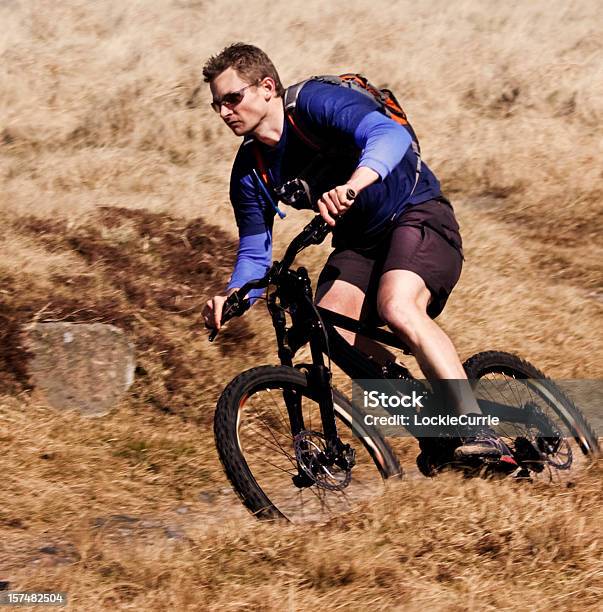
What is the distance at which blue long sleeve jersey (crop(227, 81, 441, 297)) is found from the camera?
4.76m

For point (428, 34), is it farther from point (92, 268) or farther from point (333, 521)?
point (333, 521)

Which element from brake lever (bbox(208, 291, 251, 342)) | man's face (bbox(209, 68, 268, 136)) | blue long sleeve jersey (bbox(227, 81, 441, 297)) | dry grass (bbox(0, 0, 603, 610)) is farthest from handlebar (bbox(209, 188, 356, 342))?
dry grass (bbox(0, 0, 603, 610))

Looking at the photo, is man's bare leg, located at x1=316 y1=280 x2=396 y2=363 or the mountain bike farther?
man's bare leg, located at x1=316 y1=280 x2=396 y2=363

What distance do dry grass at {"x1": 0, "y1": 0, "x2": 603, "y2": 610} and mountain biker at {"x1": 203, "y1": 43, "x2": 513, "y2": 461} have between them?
811 millimetres

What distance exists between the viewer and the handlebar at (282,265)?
4723 millimetres

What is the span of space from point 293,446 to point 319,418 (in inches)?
7.4

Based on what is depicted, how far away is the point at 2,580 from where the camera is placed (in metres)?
4.58

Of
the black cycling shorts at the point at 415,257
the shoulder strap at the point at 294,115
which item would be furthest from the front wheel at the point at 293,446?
the shoulder strap at the point at 294,115

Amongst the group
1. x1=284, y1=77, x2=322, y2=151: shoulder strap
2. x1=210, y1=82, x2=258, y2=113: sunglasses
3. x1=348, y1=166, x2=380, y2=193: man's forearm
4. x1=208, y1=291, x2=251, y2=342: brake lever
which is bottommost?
x1=208, y1=291, x2=251, y2=342: brake lever

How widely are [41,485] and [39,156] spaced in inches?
328

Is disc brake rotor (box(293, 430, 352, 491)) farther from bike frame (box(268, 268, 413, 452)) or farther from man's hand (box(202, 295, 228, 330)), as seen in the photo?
man's hand (box(202, 295, 228, 330))

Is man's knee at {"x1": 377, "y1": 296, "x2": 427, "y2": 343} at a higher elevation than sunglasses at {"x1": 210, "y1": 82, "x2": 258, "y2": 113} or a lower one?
lower

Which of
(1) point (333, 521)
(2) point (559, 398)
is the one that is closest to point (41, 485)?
(1) point (333, 521)

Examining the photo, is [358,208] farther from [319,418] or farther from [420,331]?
[319,418]
